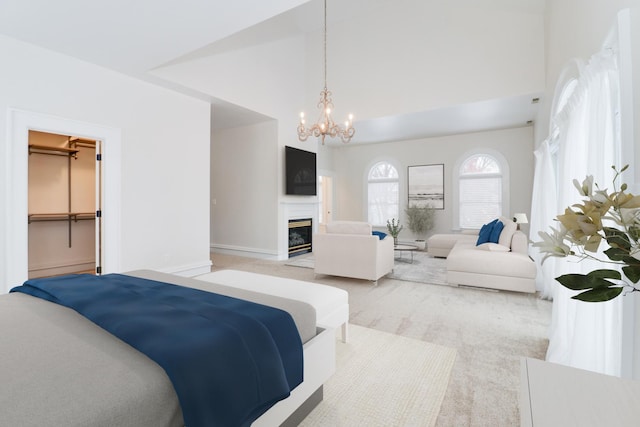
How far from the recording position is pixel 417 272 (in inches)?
196

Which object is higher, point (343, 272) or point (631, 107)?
point (631, 107)

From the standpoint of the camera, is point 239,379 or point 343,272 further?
point 343,272

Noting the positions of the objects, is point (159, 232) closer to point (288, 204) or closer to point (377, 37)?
point (288, 204)

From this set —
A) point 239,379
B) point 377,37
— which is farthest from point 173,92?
point 239,379

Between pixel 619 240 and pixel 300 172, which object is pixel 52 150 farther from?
pixel 619 240

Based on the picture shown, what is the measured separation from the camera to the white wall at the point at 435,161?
7059 millimetres

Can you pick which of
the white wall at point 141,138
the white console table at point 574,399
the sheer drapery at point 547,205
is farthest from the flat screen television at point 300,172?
the white console table at point 574,399

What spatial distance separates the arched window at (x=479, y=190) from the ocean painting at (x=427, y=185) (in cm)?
46

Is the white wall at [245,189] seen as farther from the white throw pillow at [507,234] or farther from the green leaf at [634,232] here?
the green leaf at [634,232]

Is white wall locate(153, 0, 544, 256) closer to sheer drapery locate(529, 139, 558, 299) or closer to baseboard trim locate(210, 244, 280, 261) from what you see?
baseboard trim locate(210, 244, 280, 261)

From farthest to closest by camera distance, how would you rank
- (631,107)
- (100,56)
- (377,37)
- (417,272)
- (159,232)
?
(377,37) → (417,272) → (159,232) → (100,56) → (631,107)

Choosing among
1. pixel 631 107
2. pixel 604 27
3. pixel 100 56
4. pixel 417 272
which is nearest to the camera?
pixel 631 107

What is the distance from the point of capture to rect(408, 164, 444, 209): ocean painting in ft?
26.1

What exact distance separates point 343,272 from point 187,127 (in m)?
3.10
